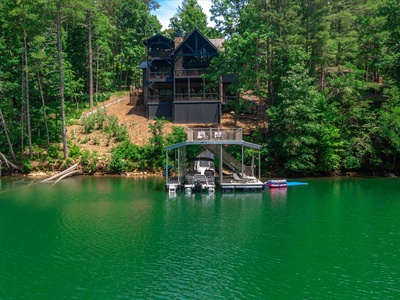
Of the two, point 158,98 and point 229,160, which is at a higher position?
point 158,98

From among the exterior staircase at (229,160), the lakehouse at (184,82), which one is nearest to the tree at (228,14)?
the lakehouse at (184,82)

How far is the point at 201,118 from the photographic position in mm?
43688

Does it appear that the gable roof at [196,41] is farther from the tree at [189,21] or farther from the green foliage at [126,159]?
the tree at [189,21]

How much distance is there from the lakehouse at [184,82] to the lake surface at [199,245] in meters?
18.1

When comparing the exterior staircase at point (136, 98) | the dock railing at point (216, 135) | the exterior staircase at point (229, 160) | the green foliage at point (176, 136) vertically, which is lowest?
the exterior staircase at point (229, 160)

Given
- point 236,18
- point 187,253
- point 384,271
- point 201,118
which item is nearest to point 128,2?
point 236,18

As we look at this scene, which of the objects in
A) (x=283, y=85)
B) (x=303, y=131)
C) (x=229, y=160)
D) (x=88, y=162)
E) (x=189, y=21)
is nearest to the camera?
Result: (x=229, y=160)

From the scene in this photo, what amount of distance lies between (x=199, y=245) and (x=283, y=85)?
25.7 m

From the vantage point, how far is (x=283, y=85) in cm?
3778

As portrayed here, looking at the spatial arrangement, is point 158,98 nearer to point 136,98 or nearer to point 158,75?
point 158,75

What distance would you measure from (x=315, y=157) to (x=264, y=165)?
16.8 ft

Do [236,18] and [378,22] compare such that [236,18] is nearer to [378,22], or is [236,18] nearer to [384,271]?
[378,22]

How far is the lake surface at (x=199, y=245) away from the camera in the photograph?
1255 centimetres

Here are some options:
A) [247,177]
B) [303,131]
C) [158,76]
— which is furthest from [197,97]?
[247,177]
